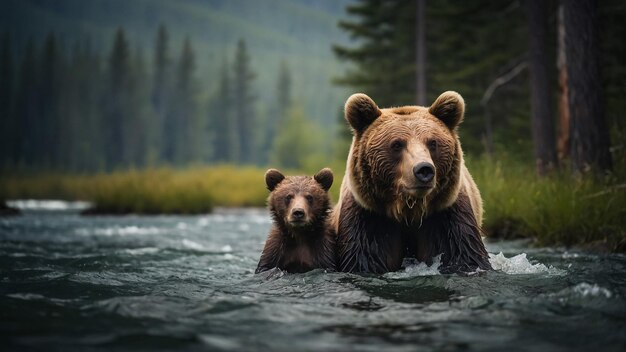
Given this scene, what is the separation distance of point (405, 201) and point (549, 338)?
1884 mm

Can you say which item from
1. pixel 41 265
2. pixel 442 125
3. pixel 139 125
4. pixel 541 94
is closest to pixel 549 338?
pixel 442 125

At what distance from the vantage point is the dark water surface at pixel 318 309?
3301 millimetres

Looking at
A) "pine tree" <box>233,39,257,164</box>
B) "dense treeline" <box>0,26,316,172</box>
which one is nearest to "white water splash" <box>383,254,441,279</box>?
"dense treeline" <box>0,26,316,172</box>

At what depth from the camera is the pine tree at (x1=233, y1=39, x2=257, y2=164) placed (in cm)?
8694

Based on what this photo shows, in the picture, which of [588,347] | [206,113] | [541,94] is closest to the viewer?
Result: [588,347]

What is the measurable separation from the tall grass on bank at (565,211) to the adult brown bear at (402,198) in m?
3.03

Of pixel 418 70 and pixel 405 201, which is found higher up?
pixel 418 70

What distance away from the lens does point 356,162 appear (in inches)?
214

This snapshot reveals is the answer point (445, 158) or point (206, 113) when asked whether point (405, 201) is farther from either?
point (206, 113)

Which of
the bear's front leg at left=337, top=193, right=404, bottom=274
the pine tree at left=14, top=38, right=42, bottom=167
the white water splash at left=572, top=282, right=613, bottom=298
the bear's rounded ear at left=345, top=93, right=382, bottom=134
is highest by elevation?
the pine tree at left=14, top=38, right=42, bottom=167

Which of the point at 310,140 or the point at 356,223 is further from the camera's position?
the point at 310,140

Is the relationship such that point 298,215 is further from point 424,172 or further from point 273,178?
point 424,172

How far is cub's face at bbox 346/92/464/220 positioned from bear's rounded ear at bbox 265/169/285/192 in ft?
3.47

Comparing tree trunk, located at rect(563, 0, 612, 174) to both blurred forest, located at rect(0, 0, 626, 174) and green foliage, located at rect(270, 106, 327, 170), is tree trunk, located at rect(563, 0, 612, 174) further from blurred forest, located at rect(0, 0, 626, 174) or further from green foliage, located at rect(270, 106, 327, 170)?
green foliage, located at rect(270, 106, 327, 170)
